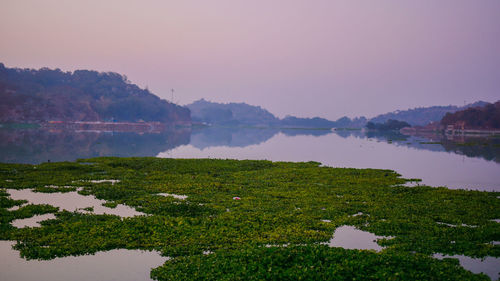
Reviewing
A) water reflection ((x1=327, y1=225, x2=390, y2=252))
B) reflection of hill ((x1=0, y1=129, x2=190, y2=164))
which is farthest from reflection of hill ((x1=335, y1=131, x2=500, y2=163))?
reflection of hill ((x1=0, y1=129, x2=190, y2=164))

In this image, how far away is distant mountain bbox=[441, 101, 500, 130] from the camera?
166 meters

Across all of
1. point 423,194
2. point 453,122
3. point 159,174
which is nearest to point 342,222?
point 423,194

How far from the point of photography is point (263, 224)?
50.5 feet

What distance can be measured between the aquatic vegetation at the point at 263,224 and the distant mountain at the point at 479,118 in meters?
172

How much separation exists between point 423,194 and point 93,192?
20943 mm

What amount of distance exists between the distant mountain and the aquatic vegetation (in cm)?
17201

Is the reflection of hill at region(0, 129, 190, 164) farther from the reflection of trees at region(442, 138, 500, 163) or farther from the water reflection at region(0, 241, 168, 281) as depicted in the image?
the reflection of trees at region(442, 138, 500, 163)

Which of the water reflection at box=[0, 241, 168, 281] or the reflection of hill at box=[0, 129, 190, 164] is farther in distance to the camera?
the reflection of hill at box=[0, 129, 190, 164]

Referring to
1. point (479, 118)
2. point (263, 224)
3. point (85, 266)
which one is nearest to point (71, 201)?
point (85, 266)

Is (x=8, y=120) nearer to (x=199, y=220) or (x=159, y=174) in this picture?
(x=159, y=174)

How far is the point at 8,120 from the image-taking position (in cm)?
17512

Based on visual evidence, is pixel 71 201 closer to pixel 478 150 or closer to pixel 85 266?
pixel 85 266

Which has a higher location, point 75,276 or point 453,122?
point 453,122

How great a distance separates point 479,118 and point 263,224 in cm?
19383
